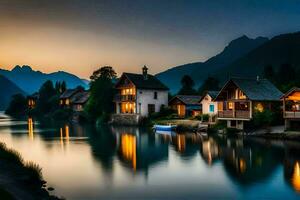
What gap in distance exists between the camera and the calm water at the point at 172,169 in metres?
22.1

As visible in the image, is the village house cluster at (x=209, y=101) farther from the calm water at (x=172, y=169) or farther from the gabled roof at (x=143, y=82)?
the calm water at (x=172, y=169)

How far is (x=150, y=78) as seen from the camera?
8650 cm

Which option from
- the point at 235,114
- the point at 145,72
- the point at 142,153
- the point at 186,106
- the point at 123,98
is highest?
the point at 145,72

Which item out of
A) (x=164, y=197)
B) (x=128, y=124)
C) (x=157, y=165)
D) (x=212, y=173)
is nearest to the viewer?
(x=164, y=197)

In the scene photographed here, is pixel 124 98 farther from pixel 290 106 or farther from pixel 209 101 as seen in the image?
pixel 290 106

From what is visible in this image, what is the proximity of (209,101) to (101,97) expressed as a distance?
2988 cm

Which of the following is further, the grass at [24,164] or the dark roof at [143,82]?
the dark roof at [143,82]

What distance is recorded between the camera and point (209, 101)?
2672 inches

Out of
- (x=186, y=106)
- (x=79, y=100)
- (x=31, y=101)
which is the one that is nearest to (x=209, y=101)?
(x=186, y=106)

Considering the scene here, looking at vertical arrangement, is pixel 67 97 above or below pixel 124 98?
above

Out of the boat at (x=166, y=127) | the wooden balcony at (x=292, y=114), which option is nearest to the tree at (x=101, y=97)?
the boat at (x=166, y=127)

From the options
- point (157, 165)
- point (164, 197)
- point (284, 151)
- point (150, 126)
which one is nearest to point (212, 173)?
point (157, 165)

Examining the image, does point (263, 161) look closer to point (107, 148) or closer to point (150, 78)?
point (107, 148)

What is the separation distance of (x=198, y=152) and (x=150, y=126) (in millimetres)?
36855
